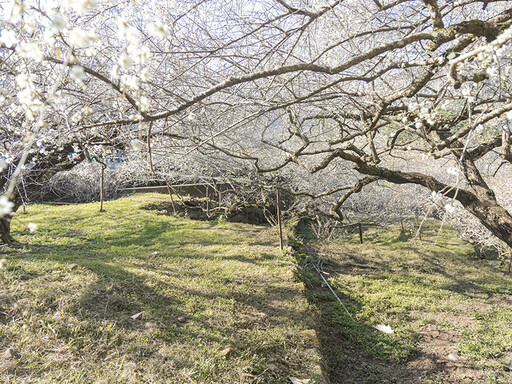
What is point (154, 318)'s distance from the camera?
9.68 feet

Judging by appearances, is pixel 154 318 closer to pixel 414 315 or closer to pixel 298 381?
pixel 298 381

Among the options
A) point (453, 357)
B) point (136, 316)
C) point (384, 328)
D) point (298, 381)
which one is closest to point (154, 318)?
point (136, 316)

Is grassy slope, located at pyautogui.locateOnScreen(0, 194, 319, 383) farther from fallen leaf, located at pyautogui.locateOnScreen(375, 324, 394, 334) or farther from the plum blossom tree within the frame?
the plum blossom tree

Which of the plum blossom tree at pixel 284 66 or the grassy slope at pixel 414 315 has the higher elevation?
the plum blossom tree at pixel 284 66

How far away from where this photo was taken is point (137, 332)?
2.70 metres

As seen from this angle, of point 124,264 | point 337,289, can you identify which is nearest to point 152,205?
point 124,264

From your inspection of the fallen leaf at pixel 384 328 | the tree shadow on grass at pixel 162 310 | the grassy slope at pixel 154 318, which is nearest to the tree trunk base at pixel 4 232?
the grassy slope at pixel 154 318

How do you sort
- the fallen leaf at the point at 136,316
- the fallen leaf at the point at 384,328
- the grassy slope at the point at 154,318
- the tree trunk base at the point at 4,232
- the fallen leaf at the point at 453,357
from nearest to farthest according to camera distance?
the grassy slope at the point at 154,318, the fallen leaf at the point at 136,316, the fallen leaf at the point at 453,357, the fallen leaf at the point at 384,328, the tree trunk base at the point at 4,232

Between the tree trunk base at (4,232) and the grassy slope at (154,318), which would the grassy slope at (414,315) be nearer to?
the grassy slope at (154,318)

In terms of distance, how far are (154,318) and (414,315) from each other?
3.27m

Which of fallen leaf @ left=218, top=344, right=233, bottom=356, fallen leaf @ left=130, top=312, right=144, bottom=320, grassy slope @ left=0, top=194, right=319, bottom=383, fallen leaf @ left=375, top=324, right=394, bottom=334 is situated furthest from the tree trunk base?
fallen leaf @ left=375, top=324, right=394, bottom=334

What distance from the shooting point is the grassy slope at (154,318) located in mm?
2320

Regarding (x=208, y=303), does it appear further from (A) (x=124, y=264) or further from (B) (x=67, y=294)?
(A) (x=124, y=264)

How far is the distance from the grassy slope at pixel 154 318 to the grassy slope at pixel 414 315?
62cm
